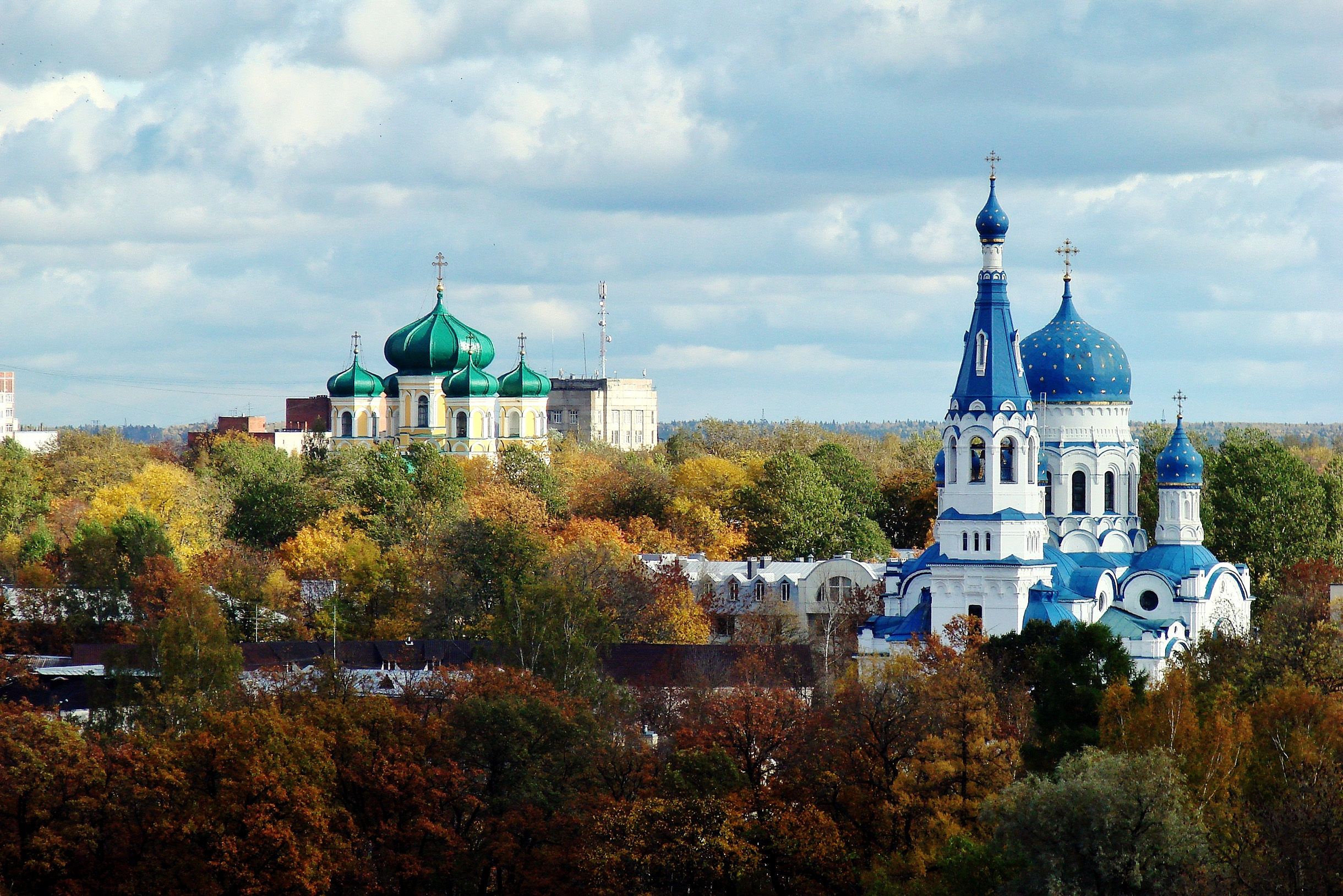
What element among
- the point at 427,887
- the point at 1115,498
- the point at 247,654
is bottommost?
the point at 427,887

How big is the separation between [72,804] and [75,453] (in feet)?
232

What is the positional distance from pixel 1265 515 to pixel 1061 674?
27.1 meters

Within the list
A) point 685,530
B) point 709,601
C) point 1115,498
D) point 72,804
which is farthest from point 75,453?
point 72,804

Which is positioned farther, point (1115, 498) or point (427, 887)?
point (1115, 498)

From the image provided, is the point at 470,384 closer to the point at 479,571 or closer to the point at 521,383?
the point at 521,383

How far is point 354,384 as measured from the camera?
10338 centimetres

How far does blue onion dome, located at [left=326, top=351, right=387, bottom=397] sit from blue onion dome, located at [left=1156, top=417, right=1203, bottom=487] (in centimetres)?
5104

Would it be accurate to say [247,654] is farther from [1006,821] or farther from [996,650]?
[1006,821]

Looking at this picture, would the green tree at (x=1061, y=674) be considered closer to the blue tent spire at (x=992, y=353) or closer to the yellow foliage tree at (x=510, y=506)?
the blue tent spire at (x=992, y=353)

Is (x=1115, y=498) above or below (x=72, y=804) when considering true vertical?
above

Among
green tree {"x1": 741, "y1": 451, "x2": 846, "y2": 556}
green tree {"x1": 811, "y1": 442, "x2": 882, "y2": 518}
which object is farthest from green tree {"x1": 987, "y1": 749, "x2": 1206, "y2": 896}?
green tree {"x1": 811, "y1": 442, "x2": 882, "y2": 518}

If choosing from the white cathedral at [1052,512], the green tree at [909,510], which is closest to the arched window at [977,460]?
the white cathedral at [1052,512]

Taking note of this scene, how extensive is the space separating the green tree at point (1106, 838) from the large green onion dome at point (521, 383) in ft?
228

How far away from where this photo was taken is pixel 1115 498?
61.1m
